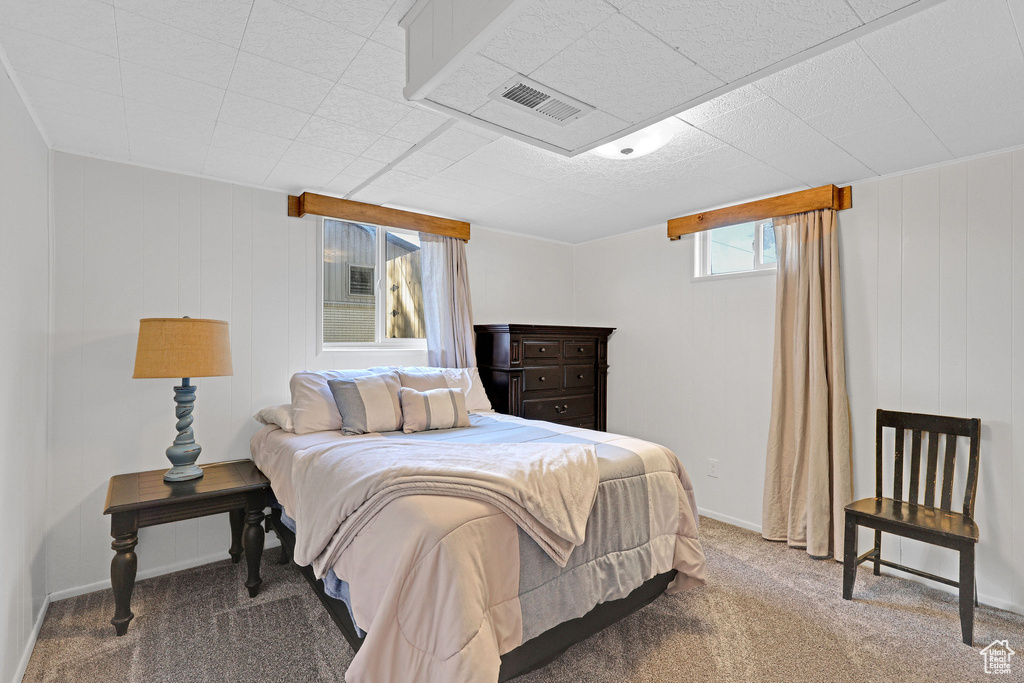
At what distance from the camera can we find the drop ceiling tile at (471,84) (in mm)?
1524

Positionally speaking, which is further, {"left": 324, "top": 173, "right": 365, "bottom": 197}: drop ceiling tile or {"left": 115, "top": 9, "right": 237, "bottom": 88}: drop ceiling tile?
{"left": 324, "top": 173, "right": 365, "bottom": 197}: drop ceiling tile

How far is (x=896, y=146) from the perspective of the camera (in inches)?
97.7

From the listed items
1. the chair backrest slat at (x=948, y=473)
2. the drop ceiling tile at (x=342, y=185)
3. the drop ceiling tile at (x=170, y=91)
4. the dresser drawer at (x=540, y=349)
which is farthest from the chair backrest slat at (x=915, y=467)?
the drop ceiling tile at (x=170, y=91)

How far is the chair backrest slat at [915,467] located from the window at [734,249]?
1356mm

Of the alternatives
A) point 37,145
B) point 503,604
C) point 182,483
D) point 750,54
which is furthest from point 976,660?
point 37,145

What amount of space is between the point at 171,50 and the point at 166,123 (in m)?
0.71

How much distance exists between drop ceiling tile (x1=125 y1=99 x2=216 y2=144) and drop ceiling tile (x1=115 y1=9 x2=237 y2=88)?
1.32 feet

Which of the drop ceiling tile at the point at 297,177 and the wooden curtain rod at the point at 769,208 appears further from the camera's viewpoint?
the wooden curtain rod at the point at 769,208

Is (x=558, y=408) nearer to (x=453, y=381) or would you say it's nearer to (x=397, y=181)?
(x=453, y=381)

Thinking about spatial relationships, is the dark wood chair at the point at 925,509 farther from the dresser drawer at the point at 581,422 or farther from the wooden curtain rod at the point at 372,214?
the wooden curtain rod at the point at 372,214

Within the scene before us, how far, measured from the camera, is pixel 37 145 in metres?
2.27

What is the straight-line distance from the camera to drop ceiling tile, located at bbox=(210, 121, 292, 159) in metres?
2.36

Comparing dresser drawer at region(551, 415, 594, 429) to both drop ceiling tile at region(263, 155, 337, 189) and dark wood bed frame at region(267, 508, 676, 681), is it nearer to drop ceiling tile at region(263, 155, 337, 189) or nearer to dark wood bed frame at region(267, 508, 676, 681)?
dark wood bed frame at region(267, 508, 676, 681)

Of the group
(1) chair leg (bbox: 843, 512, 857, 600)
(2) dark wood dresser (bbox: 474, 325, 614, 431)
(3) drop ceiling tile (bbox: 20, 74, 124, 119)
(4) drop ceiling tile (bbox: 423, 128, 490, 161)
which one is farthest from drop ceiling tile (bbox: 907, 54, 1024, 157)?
(3) drop ceiling tile (bbox: 20, 74, 124, 119)
